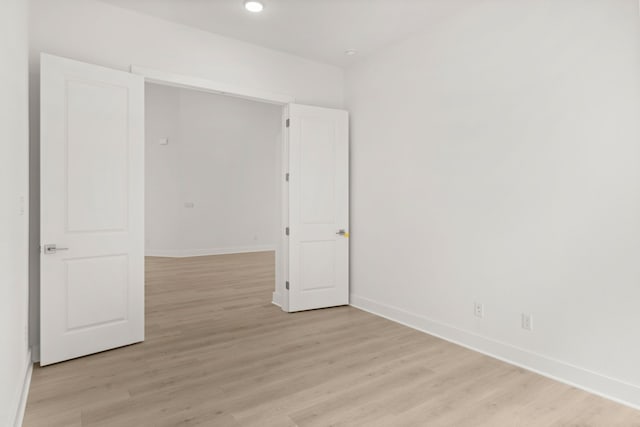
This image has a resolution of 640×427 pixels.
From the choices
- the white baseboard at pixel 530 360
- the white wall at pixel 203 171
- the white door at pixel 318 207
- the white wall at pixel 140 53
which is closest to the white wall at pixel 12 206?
the white wall at pixel 140 53

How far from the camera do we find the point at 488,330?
3139mm

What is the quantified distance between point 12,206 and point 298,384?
200cm

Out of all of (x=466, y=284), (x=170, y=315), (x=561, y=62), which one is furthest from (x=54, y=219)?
(x=561, y=62)

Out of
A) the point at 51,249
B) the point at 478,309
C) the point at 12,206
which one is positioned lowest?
the point at 478,309

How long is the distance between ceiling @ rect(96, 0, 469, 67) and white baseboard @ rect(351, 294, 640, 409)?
2.89 metres

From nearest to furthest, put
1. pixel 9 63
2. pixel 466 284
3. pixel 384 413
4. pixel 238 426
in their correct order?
pixel 9 63 < pixel 238 426 < pixel 384 413 < pixel 466 284

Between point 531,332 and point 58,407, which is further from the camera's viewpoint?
point 531,332

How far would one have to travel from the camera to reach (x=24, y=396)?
91.0 inches

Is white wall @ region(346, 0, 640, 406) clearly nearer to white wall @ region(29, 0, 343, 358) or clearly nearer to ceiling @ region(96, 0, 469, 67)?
ceiling @ region(96, 0, 469, 67)

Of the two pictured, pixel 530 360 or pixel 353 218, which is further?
pixel 353 218

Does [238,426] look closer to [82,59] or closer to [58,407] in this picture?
[58,407]

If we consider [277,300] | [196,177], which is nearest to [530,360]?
[277,300]

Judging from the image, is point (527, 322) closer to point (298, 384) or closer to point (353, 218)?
point (298, 384)

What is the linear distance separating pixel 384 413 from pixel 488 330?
142 cm
